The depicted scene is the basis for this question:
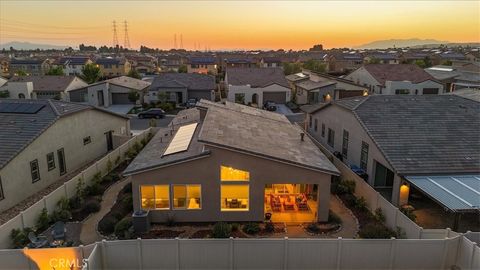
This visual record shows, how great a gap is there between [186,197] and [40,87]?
49.3 meters

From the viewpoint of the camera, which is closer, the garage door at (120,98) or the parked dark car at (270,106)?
the parked dark car at (270,106)

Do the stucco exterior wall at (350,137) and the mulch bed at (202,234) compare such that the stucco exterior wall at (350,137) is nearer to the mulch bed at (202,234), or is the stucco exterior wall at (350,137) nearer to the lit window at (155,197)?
the mulch bed at (202,234)

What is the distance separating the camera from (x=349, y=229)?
18.9 metres

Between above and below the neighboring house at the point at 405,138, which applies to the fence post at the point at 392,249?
below

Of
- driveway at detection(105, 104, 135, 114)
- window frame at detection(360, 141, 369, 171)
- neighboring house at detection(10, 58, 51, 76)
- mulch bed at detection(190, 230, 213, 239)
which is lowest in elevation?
mulch bed at detection(190, 230, 213, 239)

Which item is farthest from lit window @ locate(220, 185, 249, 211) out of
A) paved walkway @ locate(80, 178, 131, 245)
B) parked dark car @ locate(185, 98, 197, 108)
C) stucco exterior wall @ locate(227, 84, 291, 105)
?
stucco exterior wall @ locate(227, 84, 291, 105)

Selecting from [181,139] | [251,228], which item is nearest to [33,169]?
[181,139]

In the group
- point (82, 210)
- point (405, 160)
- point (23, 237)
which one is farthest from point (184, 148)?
point (405, 160)

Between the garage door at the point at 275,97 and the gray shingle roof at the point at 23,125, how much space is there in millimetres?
35525

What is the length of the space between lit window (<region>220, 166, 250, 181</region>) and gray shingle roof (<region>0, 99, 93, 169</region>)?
1307 cm

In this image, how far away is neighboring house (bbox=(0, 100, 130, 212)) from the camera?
855 inches

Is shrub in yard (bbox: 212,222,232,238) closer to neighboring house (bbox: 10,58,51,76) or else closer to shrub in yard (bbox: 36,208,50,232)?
shrub in yard (bbox: 36,208,50,232)

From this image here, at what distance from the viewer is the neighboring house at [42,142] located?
71.3ft

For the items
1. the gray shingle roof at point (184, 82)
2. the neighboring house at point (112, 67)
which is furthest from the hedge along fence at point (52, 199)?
the neighboring house at point (112, 67)
